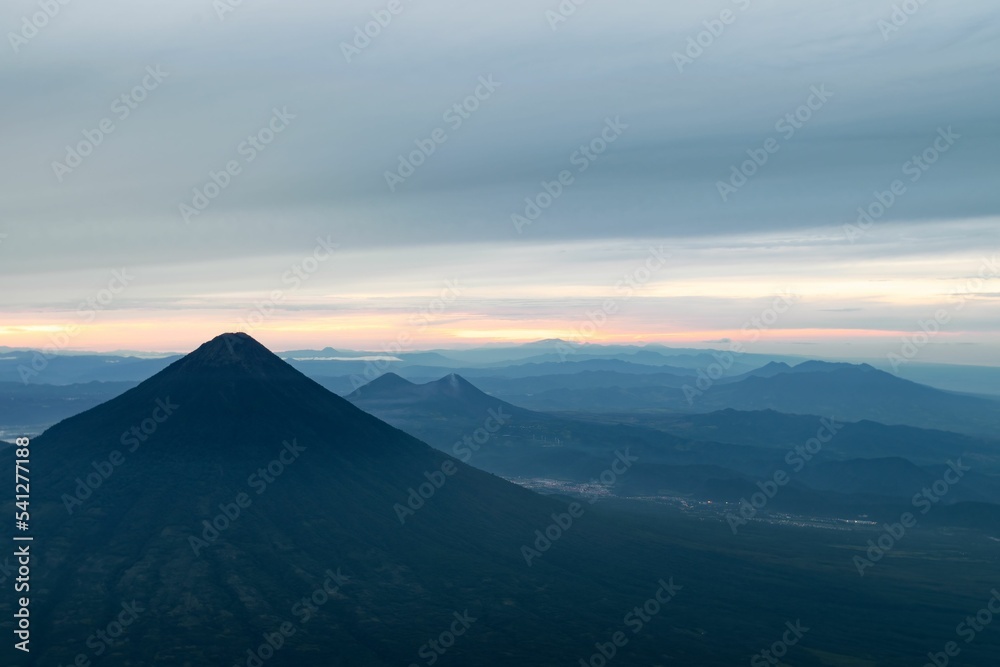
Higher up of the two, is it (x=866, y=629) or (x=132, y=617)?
(x=866, y=629)

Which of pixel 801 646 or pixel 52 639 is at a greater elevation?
pixel 801 646

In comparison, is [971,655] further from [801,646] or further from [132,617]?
[132,617]

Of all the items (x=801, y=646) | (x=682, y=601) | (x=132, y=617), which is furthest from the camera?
(x=682, y=601)

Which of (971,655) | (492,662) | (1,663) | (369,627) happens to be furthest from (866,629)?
(1,663)

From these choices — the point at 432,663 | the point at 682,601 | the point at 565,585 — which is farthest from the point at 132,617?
the point at 682,601

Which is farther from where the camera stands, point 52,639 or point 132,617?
point 132,617

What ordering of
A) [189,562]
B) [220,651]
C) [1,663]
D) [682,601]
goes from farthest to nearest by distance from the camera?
1. [682,601]
2. [189,562]
3. [220,651]
4. [1,663]

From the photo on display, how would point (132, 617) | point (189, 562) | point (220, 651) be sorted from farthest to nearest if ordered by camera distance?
point (189, 562)
point (132, 617)
point (220, 651)

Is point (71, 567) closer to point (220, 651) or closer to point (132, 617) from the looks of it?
point (132, 617)

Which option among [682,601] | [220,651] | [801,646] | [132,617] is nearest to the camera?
[220,651]

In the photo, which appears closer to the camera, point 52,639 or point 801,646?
point 52,639
